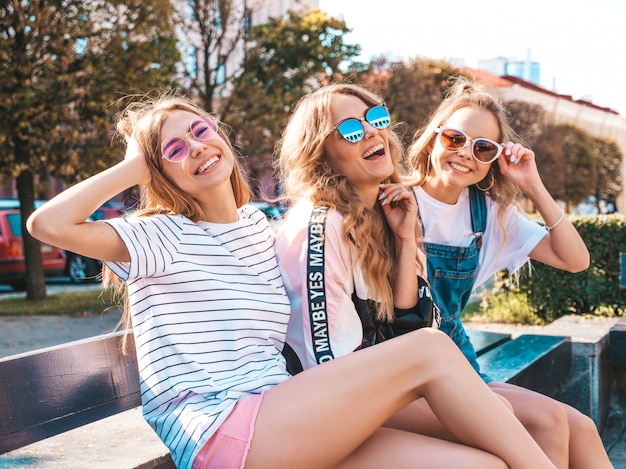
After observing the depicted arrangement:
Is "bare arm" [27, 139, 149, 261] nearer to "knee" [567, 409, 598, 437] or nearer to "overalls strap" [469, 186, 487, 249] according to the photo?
"overalls strap" [469, 186, 487, 249]

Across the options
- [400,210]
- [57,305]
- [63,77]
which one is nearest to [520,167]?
[400,210]

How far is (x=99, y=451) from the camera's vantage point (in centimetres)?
256

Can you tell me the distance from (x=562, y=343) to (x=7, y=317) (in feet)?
30.5

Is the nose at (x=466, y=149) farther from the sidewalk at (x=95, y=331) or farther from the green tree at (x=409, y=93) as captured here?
the green tree at (x=409, y=93)

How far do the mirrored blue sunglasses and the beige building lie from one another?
135 feet

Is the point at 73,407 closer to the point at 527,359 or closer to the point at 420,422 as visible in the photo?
the point at 420,422

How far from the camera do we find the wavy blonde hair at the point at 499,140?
334cm

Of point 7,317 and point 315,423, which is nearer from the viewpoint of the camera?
point 315,423

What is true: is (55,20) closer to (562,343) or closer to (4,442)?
(562,343)

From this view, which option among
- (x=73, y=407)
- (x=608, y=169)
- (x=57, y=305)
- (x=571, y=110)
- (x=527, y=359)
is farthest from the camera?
(x=571, y=110)

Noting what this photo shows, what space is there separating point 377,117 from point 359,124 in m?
0.09

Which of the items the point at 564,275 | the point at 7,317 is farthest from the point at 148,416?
the point at 7,317

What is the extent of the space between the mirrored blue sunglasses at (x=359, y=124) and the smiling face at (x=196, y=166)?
45cm

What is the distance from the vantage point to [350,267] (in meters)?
2.63
